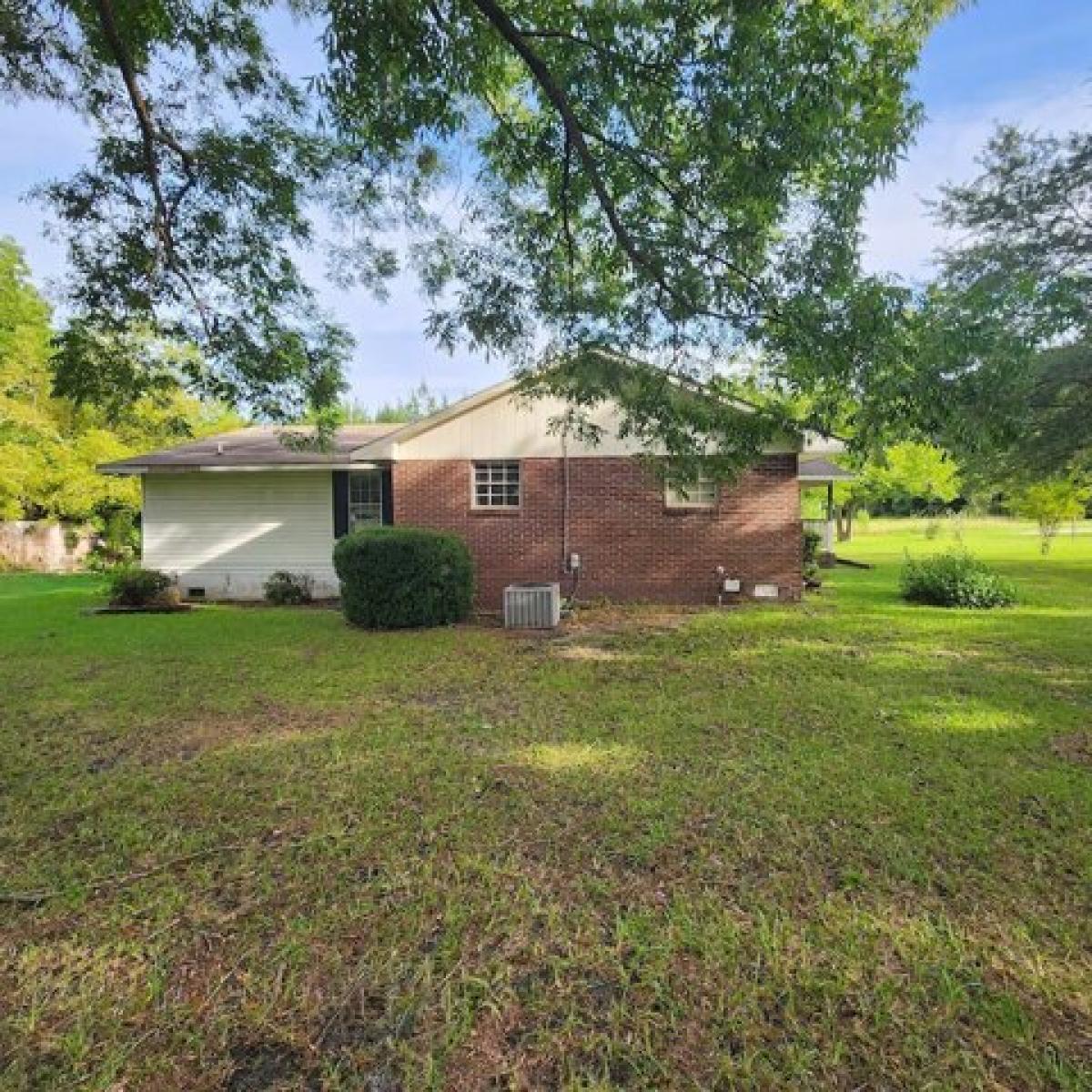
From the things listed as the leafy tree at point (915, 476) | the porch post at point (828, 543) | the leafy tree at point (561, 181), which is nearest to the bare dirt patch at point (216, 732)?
the leafy tree at point (561, 181)

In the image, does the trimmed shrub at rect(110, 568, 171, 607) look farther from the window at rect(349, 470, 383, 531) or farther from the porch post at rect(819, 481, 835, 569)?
the porch post at rect(819, 481, 835, 569)

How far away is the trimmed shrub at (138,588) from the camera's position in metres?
12.6

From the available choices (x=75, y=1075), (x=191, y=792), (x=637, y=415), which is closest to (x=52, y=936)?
(x=75, y=1075)

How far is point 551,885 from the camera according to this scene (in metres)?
3.23

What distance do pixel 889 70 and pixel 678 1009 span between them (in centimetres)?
565

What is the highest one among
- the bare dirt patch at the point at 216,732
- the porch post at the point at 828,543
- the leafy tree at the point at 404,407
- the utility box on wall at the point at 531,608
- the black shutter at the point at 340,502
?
the leafy tree at the point at 404,407

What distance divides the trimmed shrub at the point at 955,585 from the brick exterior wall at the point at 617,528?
2.26 m

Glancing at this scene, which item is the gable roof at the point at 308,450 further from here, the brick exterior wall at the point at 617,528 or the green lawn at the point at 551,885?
the green lawn at the point at 551,885

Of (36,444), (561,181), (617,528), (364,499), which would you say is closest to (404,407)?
(36,444)

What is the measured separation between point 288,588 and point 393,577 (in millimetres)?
4293

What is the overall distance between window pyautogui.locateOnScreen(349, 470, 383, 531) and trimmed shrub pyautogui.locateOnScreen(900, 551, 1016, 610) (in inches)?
406

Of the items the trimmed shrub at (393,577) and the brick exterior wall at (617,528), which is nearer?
the trimmed shrub at (393,577)

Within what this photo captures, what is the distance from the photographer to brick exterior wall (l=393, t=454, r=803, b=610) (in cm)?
1200

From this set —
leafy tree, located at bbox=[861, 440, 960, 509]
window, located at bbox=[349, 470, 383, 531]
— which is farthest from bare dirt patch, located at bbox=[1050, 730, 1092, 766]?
leafy tree, located at bbox=[861, 440, 960, 509]
